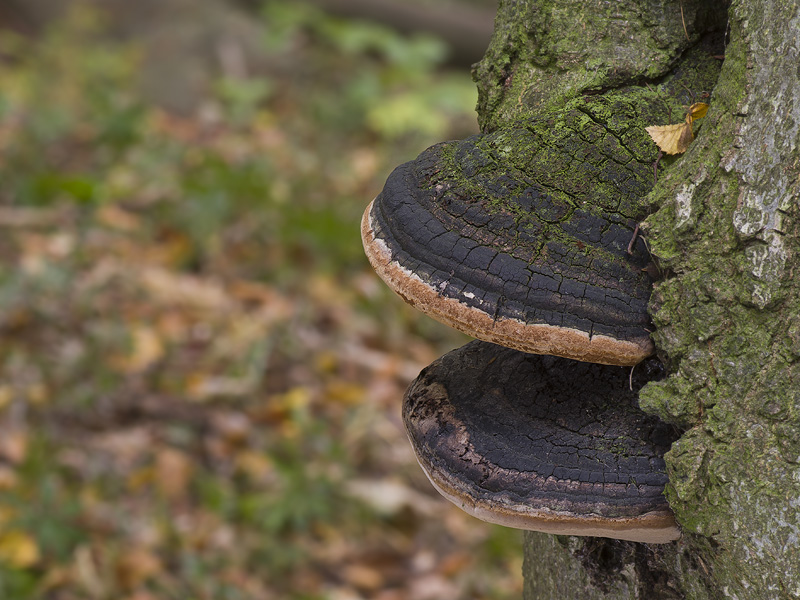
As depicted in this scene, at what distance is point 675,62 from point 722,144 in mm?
320

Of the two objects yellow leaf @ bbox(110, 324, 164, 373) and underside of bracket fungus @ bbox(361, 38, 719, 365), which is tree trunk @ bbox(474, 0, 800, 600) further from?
yellow leaf @ bbox(110, 324, 164, 373)

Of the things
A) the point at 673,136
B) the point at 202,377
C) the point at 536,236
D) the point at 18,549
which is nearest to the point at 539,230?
the point at 536,236

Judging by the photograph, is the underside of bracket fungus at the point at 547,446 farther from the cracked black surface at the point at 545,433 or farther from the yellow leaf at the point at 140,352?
the yellow leaf at the point at 140,352

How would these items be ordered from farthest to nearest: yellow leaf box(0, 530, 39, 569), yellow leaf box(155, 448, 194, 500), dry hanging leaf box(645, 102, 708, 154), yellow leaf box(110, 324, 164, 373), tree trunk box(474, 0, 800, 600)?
yellow leaf box(110, 324, 164, 373) → yellow leaf box(155, 448, 194, 500) → yellow leaf box(0, 530, 39, 569) → dry hanging leaf box(645, 102, 708, 154) → tree trunk box(474, 0, 800, 600)

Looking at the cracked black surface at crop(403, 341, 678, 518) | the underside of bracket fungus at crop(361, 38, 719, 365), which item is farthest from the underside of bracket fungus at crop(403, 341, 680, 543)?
the underside of bracket fungus at crop(361, 38, 719, 365)

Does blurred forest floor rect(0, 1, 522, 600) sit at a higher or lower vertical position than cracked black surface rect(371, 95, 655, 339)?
lower

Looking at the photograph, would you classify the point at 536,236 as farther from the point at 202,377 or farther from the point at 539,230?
the point at 202,377

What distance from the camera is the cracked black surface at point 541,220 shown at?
1.04 m

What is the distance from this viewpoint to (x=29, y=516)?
3.04 meters

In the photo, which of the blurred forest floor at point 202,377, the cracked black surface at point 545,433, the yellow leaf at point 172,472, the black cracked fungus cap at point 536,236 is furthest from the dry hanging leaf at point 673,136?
the yellow leaf at point 172,472

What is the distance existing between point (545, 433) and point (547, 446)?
24 mm

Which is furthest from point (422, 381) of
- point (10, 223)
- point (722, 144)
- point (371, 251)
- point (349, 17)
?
point (349, 17)

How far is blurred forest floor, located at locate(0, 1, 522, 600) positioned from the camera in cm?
322

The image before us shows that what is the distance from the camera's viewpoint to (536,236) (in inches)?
42.5
